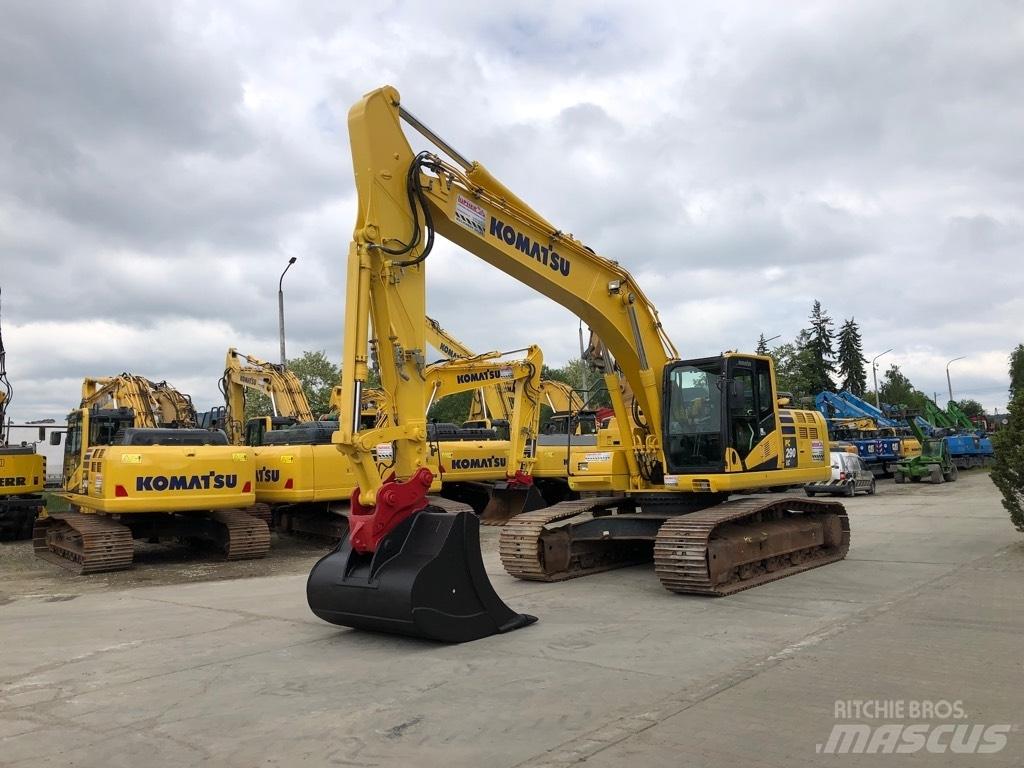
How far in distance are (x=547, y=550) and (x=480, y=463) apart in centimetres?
847

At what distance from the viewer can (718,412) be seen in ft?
33.3

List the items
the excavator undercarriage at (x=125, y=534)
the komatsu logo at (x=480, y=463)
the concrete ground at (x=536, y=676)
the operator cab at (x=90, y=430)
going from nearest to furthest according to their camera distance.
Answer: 1. the concrete ground at (x=536, y=676)
2. the excavator undercarriage at (x=125, y=534)
3. the operator cab at (x=90, y=430)
4. the komatsu logo at (x=480, y=463)

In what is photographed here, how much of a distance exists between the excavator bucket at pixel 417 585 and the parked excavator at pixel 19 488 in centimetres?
1181

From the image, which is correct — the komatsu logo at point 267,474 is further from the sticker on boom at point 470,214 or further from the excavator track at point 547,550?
the sticker on boom at point 470,214

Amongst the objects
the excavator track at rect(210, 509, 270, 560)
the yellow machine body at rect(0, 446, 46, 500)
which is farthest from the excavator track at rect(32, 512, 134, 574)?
the yellow machine body at rect(0, 446, 46, 500)

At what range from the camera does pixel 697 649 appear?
671 centimetres

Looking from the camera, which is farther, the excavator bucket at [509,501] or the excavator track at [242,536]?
the excavator bucket at [509,501]

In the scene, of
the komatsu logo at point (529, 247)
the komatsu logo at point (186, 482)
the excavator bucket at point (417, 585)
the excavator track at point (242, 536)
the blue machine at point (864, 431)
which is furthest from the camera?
the blue machine at point (864, 431)

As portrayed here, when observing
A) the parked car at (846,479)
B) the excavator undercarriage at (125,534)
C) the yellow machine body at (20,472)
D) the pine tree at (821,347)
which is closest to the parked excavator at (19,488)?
the yellow machine body at (20,472)

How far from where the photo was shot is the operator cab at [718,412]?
10070 mm

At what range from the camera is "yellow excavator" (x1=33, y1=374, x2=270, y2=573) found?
12.1 metres

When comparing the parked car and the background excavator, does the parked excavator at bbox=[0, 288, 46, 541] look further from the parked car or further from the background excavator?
the parked car

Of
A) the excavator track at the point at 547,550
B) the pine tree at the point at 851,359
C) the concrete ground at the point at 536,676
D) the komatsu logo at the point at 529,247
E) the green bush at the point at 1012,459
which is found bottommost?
the concrete ground at the point at 536,676

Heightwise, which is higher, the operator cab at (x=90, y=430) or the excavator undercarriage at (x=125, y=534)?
the operator cab at (x=90, y=430)
